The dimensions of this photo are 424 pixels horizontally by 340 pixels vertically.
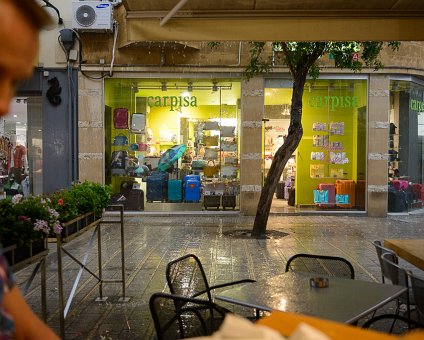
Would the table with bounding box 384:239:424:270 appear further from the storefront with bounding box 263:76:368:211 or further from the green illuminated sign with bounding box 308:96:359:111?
the green illuminated sign with bounding box 308:96:359:111

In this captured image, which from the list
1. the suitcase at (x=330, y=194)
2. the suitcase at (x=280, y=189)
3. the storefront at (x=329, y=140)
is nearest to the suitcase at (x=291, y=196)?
the storefront at (x=329, y=140)

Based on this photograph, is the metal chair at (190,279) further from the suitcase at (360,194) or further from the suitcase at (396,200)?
the suitcase at (396,200)

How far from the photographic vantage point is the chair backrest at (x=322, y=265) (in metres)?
4.64

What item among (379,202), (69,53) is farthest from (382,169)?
(69,53)

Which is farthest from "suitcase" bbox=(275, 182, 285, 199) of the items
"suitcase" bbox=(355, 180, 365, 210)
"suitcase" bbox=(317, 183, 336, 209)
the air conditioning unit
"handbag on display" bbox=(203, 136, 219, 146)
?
the air conditioning unit

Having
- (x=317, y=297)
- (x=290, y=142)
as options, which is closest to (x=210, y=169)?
(x=290, y=142)

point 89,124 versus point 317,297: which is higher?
point 89,124

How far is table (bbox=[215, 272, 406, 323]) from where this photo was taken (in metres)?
3.14

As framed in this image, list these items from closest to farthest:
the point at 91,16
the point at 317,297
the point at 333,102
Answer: the point at 317,297 < the point at 91,16 < the point at 333,102

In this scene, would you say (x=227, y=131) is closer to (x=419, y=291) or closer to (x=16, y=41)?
(x=419, y=291)

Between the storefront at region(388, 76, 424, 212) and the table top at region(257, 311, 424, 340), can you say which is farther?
the storefront at region(388, 76, 424, 212)

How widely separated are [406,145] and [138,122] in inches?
308

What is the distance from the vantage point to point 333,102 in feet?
49.9

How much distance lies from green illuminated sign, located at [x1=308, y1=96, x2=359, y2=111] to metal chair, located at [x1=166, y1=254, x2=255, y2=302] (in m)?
11.6
